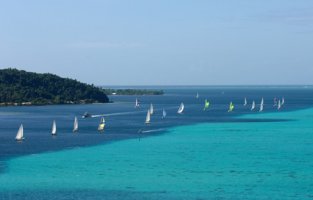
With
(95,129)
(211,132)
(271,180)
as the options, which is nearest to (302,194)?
(271,180)

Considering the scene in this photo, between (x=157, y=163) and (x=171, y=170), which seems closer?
(x=171, y=170)

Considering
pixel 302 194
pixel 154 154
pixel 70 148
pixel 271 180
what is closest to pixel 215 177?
pixel 271 180

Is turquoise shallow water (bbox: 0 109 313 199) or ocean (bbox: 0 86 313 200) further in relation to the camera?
ocean (bbox: 0 86 313 200)

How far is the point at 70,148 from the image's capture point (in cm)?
8862

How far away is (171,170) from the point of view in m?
70.1

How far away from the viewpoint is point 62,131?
115m

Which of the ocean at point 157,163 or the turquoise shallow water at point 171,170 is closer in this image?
the turquoise shallow water at point 171,170

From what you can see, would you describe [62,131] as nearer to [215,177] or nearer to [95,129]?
[95,129]

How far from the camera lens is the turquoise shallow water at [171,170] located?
59.1 metres

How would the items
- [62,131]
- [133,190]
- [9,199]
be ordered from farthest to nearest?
[62,131], [133,190], [9,199]

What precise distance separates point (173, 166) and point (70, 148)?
2034cm

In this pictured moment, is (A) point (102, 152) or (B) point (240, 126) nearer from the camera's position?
(A) point (102, 152)

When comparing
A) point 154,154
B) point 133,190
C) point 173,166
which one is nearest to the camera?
point 133,190

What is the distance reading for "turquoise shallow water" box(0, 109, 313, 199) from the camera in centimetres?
5909
